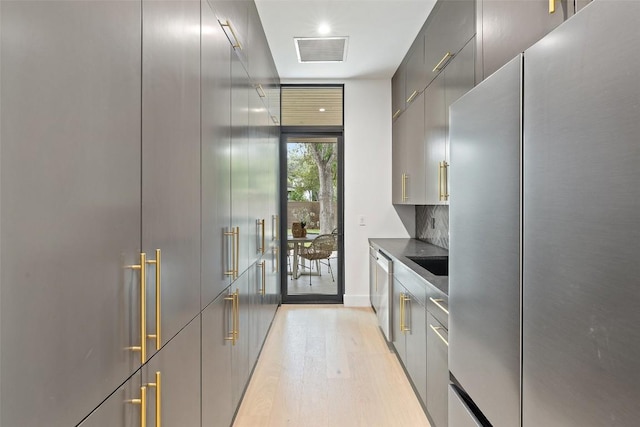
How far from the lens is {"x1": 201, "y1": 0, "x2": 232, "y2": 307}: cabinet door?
5.03 feet

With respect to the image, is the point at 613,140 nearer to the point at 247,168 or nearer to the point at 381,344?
the point at 247,168

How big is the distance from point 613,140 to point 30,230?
101 centimetres

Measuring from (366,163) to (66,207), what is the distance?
4.00 m

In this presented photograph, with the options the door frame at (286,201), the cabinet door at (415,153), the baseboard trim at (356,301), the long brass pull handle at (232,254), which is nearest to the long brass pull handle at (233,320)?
the long brass pull handle at (232,254)

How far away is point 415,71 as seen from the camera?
10.9 feet

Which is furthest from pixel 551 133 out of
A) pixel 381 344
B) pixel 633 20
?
pixel 381 344

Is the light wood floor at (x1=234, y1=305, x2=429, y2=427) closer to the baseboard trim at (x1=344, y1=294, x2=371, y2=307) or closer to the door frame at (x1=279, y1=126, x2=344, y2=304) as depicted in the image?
the baseboard trim at (x1=344, y1=294, x2=371, y2=307)

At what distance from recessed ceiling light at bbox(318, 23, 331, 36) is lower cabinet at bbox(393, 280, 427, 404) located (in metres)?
2.23

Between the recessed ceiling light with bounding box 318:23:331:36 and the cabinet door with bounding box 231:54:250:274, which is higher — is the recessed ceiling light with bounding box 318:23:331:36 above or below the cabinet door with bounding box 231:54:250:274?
above

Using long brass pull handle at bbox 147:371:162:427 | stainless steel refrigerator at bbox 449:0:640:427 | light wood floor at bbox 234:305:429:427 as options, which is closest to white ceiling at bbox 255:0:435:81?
stainless steel refrigerator at bbox 449:0:640:427

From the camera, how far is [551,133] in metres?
0.79

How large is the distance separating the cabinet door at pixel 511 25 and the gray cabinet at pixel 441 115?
16.3 inches

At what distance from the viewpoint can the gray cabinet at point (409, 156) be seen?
316cm

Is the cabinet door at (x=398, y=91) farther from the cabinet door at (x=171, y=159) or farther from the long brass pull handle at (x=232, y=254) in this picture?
the cabinet door at (x=171, y=159)
